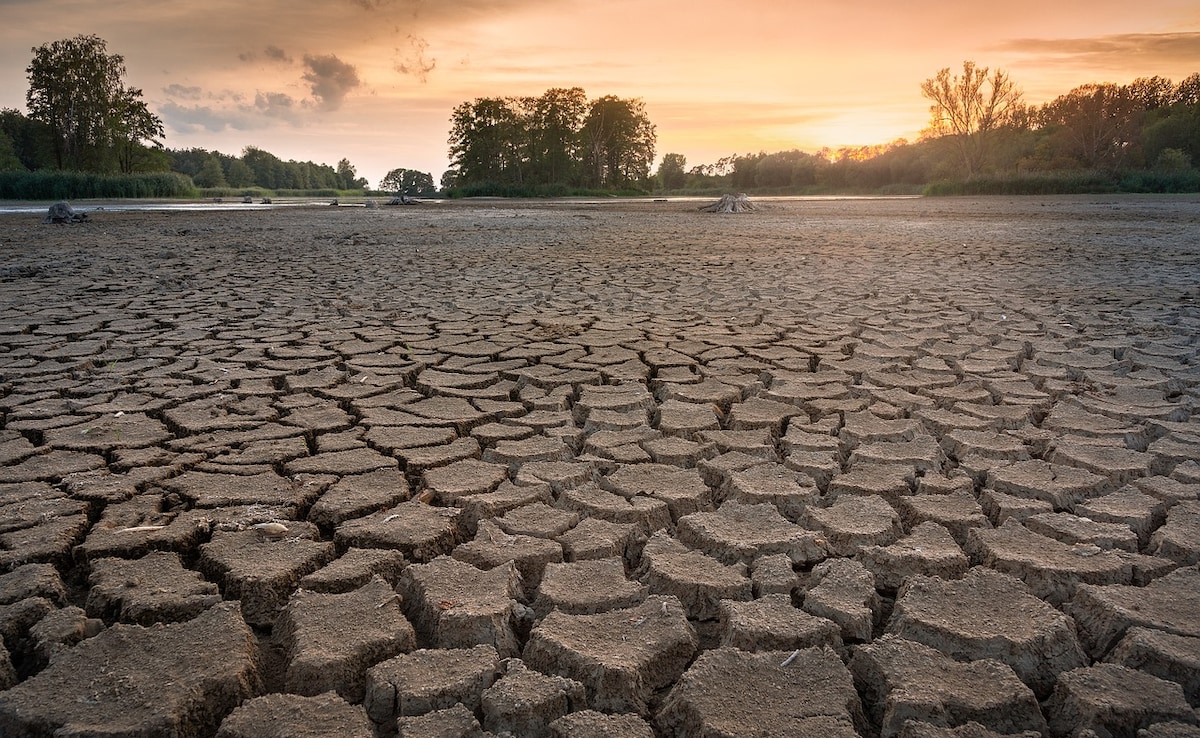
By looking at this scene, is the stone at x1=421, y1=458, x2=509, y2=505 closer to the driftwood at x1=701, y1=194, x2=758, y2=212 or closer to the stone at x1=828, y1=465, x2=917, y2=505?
the stone at x1=828, y1=465, x2=917, y2=505

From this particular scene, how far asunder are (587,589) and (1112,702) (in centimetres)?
95

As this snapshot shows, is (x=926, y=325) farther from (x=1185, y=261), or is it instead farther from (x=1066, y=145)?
(x=1066, y=145)

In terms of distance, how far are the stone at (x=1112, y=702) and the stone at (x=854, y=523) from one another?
0.56 meters

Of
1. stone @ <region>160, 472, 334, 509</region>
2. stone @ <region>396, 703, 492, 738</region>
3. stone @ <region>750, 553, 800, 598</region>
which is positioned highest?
stone @ <region>160, 472, 334, 509</region>

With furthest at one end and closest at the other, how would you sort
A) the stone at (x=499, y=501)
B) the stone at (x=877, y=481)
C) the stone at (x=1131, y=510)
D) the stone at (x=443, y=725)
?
the stone at (x=877, y=481)
the stone at (x=499, y=501)
the stone at (x=1131, y=510)
the stone at (x=443, y=725)

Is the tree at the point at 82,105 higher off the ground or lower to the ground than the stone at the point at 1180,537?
higher

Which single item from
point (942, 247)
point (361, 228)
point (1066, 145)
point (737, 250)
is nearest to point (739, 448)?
point (737, 250)

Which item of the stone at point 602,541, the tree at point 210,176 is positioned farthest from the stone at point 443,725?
the tree at point 210,176

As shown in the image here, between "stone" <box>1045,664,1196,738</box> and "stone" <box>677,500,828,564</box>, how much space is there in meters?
0.58

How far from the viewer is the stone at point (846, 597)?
1.51 m

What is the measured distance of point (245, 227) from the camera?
1334 centimetres

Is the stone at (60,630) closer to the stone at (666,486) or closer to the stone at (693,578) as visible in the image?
the stone at (693,578)

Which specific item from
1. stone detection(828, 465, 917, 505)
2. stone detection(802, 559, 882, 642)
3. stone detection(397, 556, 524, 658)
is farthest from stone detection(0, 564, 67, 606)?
stone detection(828, 465, 917, 505)

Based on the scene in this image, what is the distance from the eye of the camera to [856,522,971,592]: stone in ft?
5.62
